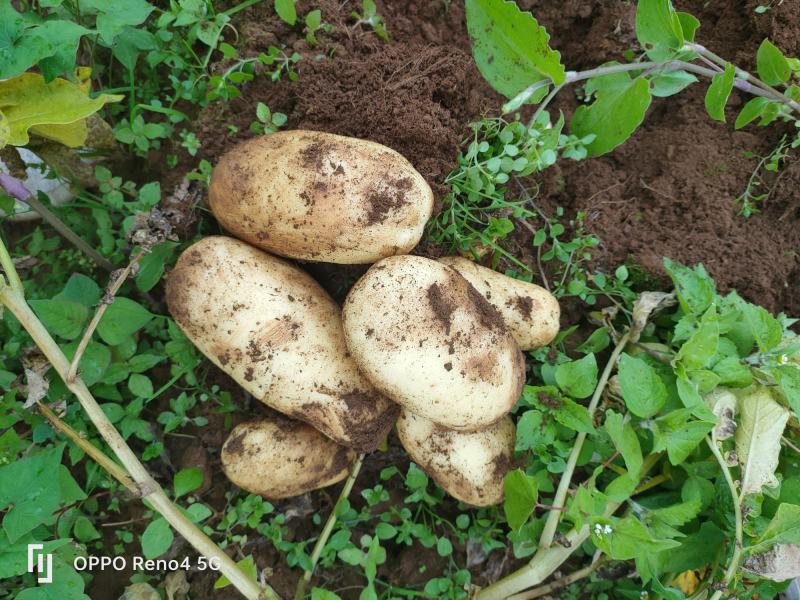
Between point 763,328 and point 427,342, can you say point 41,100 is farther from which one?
point 763,328

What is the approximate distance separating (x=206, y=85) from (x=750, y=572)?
1993 millimetres

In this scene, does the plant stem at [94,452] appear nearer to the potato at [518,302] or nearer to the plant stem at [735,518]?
the potato at [518,302]

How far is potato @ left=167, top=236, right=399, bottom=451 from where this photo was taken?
4.89 feet

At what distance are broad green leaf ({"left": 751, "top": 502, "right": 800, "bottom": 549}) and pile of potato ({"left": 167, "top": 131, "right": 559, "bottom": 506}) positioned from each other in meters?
0.63

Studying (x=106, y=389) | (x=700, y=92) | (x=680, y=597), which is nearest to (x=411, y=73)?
(x=700, y=92)

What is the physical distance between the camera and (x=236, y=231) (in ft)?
5.13

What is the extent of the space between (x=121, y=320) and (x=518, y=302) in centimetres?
110

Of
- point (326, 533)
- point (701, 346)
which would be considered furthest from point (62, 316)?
point (701, 346)

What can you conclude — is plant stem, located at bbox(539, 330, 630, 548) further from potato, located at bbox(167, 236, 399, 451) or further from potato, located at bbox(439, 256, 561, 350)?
potato, located at bbox(167, 236, 399, 451)

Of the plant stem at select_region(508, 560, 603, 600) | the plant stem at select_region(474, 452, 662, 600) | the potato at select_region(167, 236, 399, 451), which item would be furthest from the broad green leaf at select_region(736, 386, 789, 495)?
the potato at select_region(167, 236, 399, 451)

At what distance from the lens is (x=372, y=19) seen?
1705 millimetres

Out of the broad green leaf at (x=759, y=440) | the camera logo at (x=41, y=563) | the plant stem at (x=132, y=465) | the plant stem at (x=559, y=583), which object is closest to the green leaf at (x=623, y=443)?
the broad green leaf at (x=759, y=440)

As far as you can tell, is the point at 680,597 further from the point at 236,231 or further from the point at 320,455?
the point at 236,231

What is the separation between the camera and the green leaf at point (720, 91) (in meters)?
1.42
